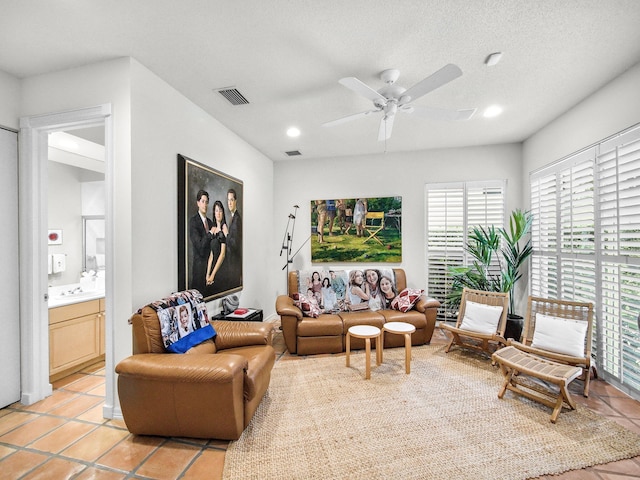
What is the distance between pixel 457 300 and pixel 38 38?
495cm

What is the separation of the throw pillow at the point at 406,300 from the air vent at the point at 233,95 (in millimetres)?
3053

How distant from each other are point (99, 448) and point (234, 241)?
231 centimetres

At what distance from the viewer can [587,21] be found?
196 centimetres

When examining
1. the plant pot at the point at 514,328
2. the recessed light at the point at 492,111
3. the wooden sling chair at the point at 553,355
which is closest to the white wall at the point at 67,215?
the wooden sling chair at the point at 553,355

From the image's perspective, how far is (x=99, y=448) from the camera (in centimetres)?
202

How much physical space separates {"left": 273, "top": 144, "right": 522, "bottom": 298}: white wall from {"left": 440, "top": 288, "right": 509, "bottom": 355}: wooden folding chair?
994 millimetres

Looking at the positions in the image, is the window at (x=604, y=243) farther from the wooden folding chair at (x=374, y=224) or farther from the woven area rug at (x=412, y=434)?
the wooden folding chair at (x=374, y=224)

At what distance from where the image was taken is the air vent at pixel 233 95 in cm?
283

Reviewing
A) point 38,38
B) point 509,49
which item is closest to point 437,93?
point 509,49

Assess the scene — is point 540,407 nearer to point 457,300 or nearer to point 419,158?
point 457,300

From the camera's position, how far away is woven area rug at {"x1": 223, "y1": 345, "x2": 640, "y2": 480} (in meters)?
1.82

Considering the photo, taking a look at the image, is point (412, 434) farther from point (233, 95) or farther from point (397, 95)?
point (233, 95)

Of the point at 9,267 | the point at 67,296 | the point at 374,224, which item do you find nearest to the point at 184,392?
the point at 9,267

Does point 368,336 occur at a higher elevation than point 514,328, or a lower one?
higher
